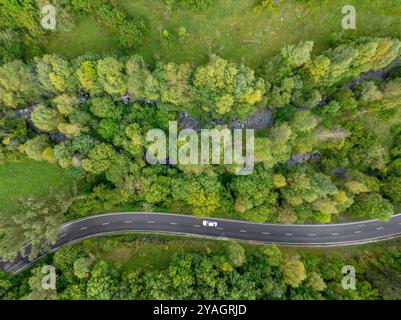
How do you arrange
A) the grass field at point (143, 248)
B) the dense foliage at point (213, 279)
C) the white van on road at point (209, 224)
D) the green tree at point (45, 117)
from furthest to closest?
the white van on road at point (209, 224), the grass field at point (143, 248), the green tree at point (45, 117), the dense foliage at point (213, 279)

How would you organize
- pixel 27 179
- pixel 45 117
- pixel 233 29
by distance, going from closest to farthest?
pixel 45 117 → pixel 233 29 → pixel 27 179

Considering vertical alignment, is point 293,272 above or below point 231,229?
below

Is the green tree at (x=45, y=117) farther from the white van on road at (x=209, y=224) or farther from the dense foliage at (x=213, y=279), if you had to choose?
the white van on road at (x=209, y=224)

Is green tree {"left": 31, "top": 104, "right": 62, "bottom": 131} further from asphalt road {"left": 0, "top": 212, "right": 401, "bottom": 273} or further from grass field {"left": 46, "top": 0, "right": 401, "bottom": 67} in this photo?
asphalt road {"left": 0, "top": 212, "right": 401, "bottom": 273}

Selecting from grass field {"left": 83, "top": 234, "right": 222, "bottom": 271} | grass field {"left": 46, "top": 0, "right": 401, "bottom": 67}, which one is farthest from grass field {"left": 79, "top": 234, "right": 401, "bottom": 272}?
grass field {"left": 46, "top": 0, "right": 401, "bottom": 67}

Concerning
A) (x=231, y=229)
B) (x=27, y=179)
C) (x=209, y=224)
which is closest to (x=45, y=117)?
(x=27, y=179)

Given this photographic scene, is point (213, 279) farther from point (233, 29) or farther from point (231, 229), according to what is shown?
point (233, 29)

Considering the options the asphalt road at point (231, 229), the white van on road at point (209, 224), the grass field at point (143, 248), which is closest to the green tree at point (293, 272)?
the asphalt road at point (231, 229)
